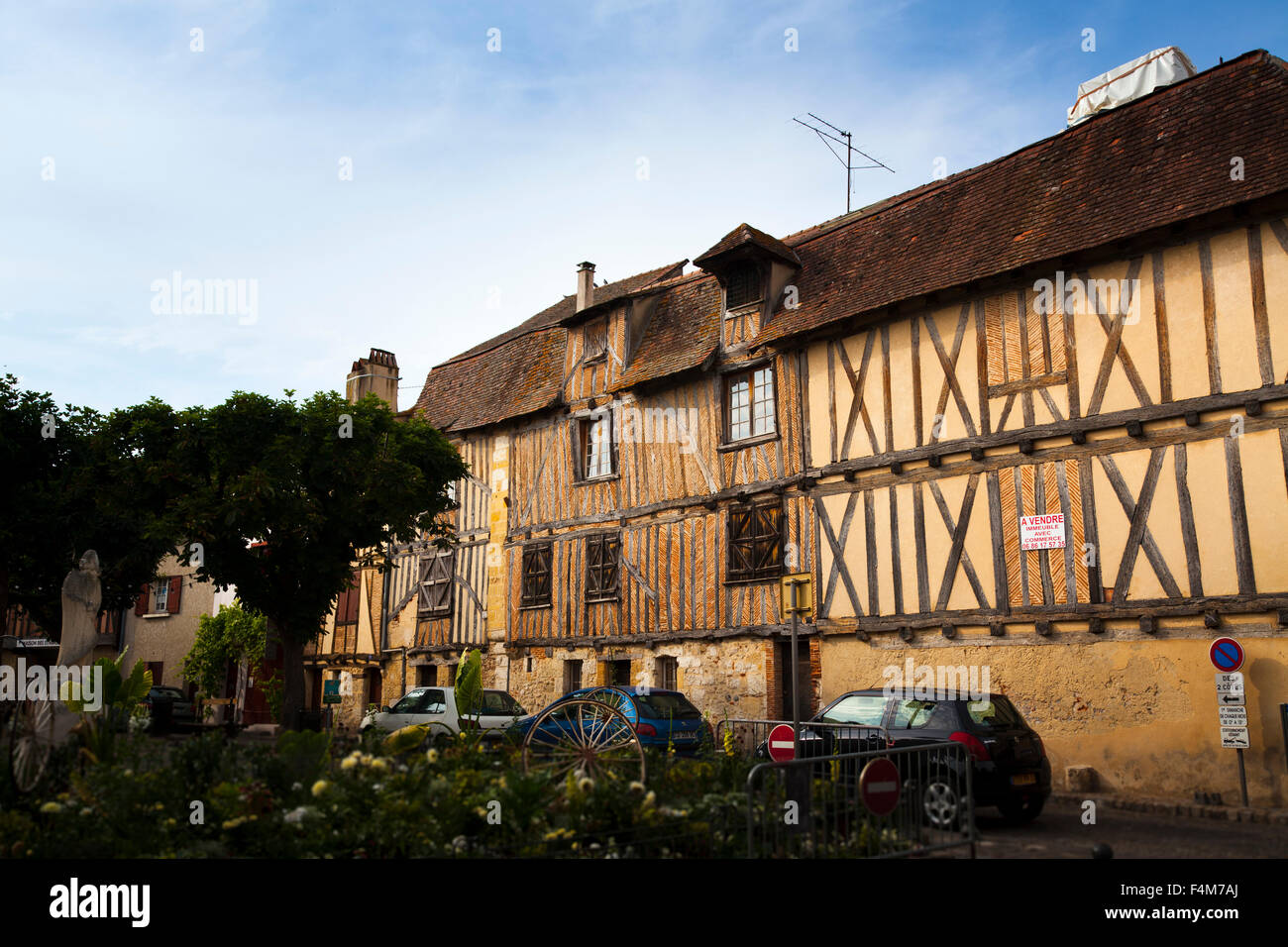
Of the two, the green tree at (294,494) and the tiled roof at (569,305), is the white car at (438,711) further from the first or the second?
the tiled roof at (569,305)

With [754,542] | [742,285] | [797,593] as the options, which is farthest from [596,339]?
[797,593]

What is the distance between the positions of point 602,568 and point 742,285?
20.4ft

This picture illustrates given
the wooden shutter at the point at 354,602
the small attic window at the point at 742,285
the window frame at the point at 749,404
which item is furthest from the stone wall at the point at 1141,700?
the wooden shutter at the point at 354,602

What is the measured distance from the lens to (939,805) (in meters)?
7.74

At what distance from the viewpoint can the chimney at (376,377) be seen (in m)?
29.6

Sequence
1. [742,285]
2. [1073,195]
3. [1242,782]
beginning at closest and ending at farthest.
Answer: [1242,782], [1073,195], [742,285]

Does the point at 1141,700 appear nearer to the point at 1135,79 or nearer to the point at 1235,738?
the point at 1235,738

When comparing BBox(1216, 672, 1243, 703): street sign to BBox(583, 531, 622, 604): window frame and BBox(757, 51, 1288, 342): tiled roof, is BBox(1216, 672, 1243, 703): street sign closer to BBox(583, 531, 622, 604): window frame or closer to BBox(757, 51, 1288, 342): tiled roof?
BBox(757, 51, 1288, 342): tiled roof

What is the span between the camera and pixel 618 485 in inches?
826

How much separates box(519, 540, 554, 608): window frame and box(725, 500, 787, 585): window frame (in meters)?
5.03
